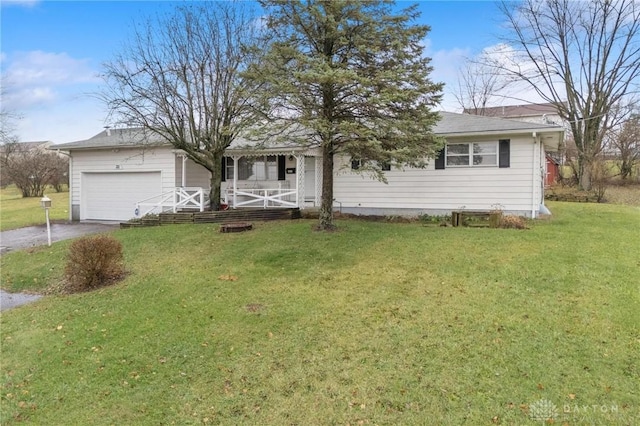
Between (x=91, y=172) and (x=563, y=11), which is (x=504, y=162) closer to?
(x=91, y=172)

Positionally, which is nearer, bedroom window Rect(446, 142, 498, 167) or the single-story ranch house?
the single-story ranch house

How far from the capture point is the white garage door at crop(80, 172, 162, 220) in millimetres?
16547

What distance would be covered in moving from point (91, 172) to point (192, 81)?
746cm

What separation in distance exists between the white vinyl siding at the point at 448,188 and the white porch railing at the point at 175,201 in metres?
5.03

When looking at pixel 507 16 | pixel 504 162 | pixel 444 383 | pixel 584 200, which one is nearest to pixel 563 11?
pixel 507 16

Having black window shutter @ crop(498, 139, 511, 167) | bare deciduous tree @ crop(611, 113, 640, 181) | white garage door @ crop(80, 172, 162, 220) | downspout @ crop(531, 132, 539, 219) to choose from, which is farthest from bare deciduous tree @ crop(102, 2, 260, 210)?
bare deciduous tree @ crop(611, 113, 640, 181)

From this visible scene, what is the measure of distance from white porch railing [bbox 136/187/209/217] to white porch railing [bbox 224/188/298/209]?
967 millimetres

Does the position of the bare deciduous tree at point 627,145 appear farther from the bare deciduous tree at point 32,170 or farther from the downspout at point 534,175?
the bare deciduous tree at point 32,170

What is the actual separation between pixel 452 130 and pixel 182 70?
29.7 feet

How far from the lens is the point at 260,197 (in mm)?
14508

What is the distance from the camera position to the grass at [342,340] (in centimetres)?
368

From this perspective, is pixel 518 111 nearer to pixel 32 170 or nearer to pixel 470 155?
pixel 470 155

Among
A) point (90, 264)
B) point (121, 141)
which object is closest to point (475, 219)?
point (90, 264)

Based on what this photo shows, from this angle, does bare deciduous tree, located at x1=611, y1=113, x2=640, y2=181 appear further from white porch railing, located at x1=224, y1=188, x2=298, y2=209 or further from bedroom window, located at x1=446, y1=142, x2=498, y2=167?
white porch railing, located at x1=224, y1=188, x2=298, y2=209
